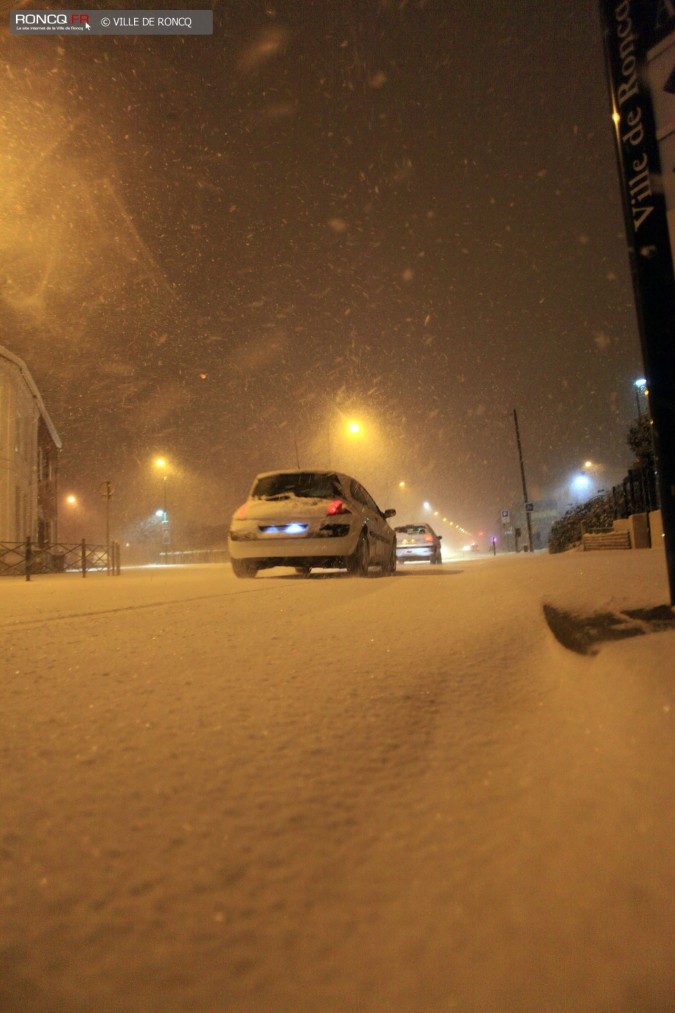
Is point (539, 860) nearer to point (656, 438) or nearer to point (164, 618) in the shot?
point (656, 438)

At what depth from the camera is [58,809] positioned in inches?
42.9

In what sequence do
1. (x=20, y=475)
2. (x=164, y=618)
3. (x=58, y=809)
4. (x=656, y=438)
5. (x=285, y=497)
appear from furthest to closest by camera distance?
1. (x=20, y=475)
2. (x=285, y=497)
3. (x=164, y=618)
4. (x=656, y=438)
5. (x=58, y=809)

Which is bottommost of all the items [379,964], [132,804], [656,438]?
[379,964]

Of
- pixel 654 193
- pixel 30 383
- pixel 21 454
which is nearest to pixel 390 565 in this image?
pixel 654 193

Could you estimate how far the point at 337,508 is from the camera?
288 inches

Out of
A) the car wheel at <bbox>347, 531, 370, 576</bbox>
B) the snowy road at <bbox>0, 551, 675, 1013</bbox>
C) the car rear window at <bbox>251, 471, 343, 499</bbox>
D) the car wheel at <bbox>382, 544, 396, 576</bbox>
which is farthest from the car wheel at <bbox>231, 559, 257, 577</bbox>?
the snowy road at <bbox>0, 551, 675, 1013</bbox>

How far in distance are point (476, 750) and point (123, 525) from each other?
69326 millimetres

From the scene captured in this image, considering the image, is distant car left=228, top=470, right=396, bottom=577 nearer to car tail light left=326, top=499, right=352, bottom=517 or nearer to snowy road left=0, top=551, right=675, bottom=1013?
car tail light left=326, top=499, right=352, bottom=517

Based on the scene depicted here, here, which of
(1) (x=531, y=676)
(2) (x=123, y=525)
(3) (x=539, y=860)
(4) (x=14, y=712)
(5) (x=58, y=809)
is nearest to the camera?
(3) (x=539, y=860)

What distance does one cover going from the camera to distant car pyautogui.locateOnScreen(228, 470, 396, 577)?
7238 millimetres

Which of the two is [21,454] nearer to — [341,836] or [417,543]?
[417,543]

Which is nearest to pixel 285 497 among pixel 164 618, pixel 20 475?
pixel 164 618

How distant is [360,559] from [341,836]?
661 cm

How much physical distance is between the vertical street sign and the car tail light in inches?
201
